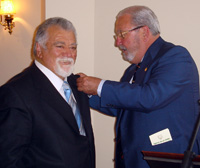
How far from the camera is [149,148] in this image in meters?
1.87

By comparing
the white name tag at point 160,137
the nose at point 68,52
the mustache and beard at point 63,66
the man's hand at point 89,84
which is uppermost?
the nose at point 68,52

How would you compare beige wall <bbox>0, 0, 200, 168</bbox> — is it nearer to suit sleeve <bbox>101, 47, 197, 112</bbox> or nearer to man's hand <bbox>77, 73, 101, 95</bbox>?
suit sleeve <bbox>101, 47, 197, 112</bbox>

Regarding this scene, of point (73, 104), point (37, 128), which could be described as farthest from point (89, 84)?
point (37, 128)

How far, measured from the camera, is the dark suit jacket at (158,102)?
179cm

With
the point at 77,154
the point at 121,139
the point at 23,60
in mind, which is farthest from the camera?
the point at 23,60

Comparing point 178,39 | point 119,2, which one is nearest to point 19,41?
point 119,2

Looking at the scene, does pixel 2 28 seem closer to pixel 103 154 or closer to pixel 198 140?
pixel 103 154

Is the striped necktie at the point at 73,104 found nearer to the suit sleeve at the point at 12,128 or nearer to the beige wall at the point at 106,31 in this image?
the suit sleeve at the point at 12,128

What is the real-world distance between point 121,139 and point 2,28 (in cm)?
307

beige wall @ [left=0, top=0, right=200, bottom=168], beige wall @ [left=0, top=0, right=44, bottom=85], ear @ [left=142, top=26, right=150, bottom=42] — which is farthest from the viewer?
beige wall @ [left=0, top=0, right=44, bottom=85]

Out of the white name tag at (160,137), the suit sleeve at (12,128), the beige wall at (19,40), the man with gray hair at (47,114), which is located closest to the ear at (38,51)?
the man with gray hair at (47,114)

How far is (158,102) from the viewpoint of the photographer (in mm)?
1779

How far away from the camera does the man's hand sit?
6.28 feet

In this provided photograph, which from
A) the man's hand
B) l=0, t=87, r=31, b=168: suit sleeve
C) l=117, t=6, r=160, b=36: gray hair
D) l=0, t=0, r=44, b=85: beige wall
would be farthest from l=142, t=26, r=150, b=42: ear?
l=0, t=0, r=44, b=85: beige wall
